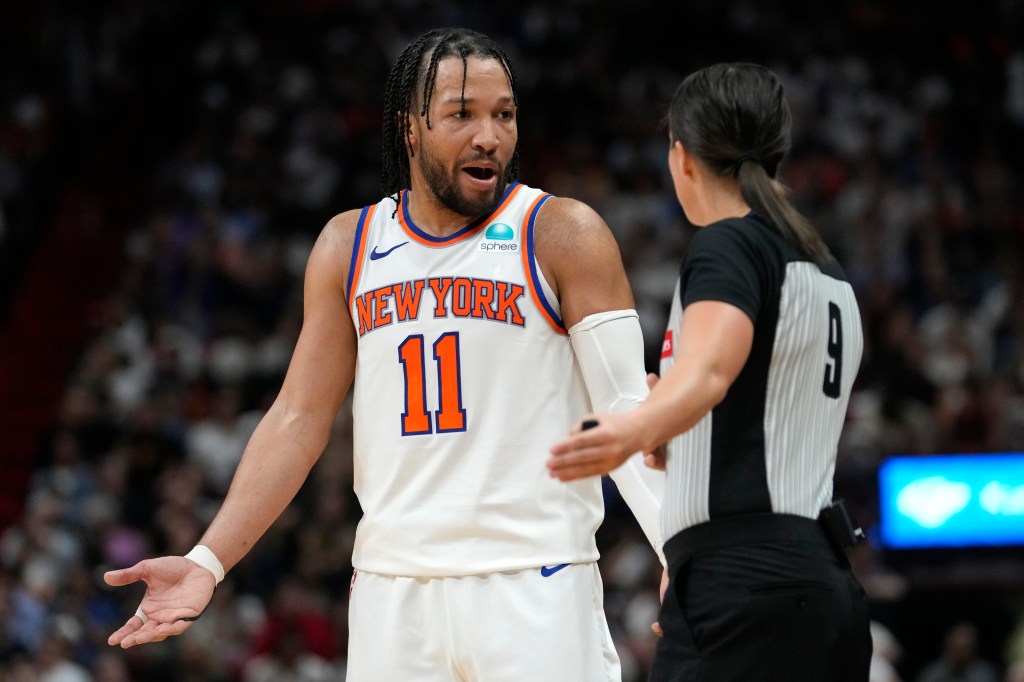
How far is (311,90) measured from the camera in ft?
53.4

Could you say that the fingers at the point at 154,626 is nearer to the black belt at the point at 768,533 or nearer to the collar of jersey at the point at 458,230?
the collar of jersey at the point at 458,230

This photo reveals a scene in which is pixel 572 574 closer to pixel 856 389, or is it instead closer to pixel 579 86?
pixel 856 389

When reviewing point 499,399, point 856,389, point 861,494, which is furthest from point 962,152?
point 499,399

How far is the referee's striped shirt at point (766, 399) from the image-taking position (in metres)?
3.13

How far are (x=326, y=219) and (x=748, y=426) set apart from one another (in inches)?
454

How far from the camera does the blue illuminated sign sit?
10.4 meters

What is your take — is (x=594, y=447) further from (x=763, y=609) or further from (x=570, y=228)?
(x=570, y=228)

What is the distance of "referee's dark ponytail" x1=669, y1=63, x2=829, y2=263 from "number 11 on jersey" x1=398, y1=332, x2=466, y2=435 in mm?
1031

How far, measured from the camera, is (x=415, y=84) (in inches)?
168

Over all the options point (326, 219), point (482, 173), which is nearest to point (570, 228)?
point (482, 173)

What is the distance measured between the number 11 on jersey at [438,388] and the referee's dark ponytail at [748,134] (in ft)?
3.38

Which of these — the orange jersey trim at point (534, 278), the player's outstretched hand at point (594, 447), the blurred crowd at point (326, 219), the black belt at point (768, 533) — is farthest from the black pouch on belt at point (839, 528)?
the blurred crowd at point (326, 219)

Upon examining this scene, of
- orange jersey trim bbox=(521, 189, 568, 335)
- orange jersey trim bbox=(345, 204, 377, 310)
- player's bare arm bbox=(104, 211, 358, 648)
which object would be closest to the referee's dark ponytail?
orange jersey trim bbox=(521, 189, 568, 335)

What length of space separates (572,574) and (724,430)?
97 cm
